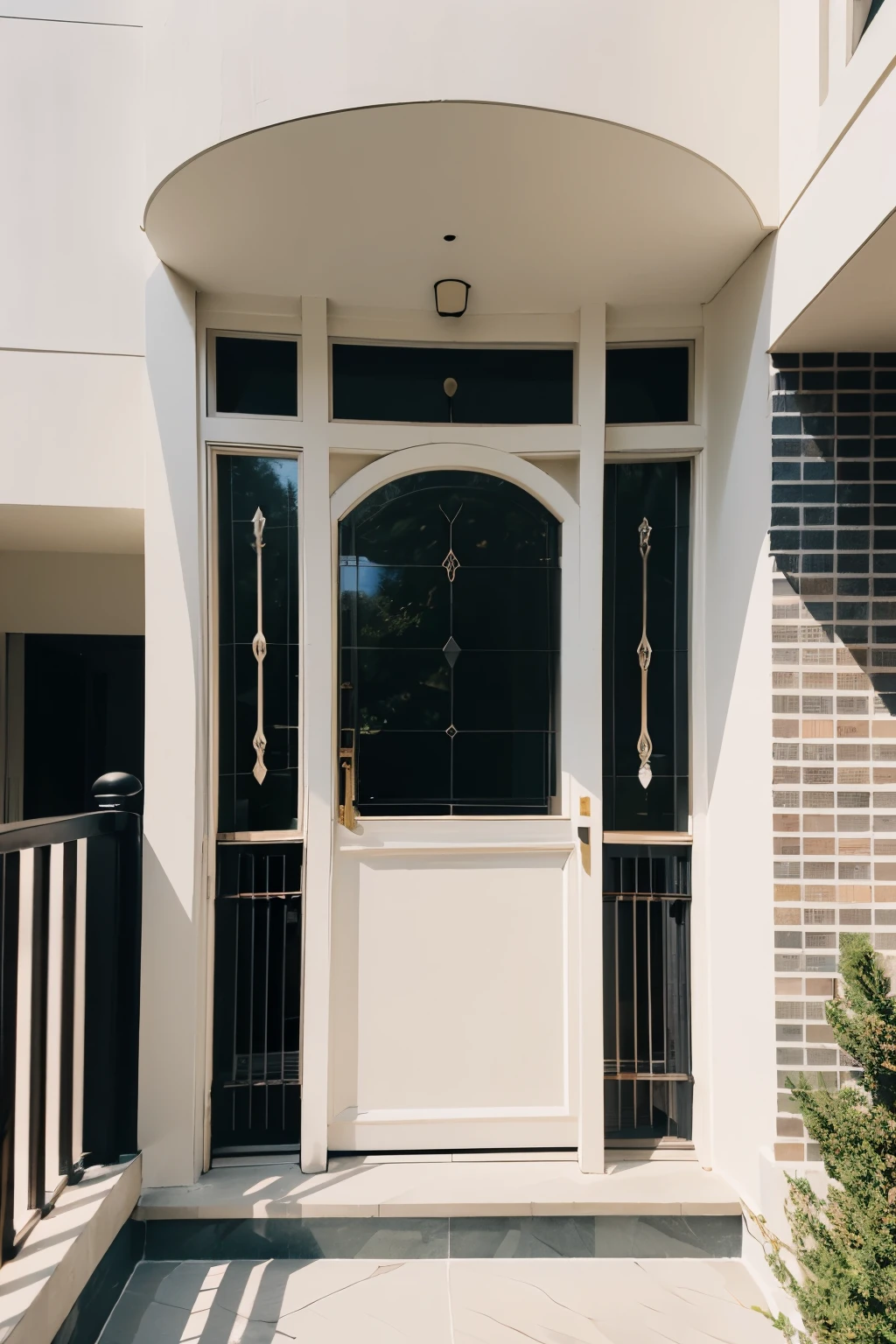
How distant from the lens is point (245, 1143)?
2.87 metres

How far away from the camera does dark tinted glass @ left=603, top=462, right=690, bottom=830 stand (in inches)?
118

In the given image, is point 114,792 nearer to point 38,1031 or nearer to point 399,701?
point 38,1031

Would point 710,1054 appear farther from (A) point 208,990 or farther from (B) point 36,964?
(B) point 36,964

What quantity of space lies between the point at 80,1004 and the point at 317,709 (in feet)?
3.69

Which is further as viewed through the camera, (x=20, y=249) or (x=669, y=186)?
(x=20, y=249)

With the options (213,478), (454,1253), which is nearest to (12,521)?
(213,478)

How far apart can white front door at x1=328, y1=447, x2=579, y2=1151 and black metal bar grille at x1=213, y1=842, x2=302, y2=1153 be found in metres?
0.15

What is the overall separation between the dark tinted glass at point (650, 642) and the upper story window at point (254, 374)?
109 centimetres

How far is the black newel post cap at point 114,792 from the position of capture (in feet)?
8.95

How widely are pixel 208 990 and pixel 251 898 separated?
0.98 feet

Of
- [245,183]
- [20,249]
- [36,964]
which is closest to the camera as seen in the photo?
[36,964]

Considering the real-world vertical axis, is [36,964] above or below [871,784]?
below

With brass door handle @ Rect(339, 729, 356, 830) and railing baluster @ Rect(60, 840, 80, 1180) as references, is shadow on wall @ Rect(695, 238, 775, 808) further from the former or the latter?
railing baluster @ Rect(60, 840, 80, 1180)

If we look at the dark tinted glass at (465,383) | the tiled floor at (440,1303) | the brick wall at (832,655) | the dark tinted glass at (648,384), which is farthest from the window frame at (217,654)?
the brick wall at (832,655)
